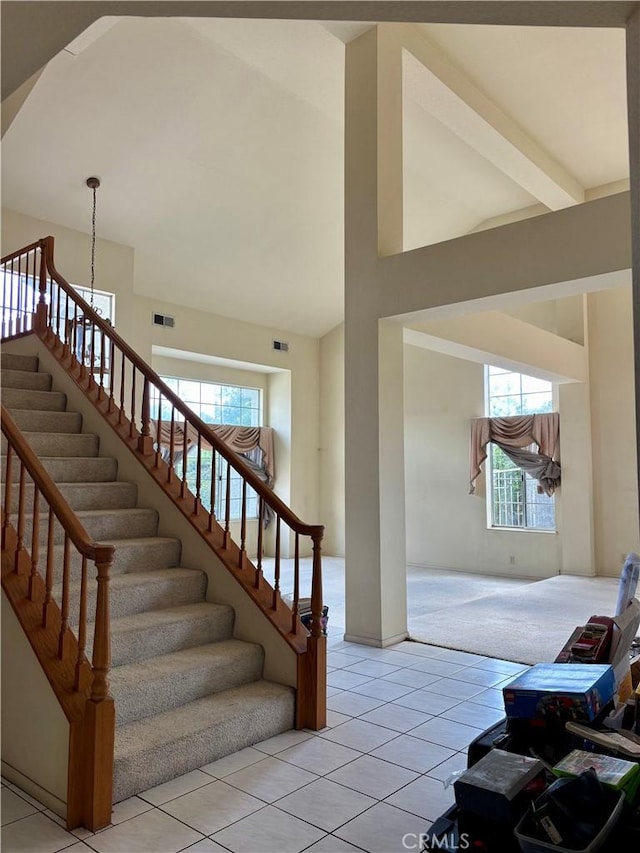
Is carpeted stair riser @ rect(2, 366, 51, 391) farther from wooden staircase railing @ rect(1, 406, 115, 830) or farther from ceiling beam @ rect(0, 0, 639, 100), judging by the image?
ceiling beam @ rect(0, 0, 639, 100)

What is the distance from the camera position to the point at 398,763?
2967mm

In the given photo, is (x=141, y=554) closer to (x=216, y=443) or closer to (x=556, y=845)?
(x=216, y=443)

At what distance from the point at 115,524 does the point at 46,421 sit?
4.16 feet

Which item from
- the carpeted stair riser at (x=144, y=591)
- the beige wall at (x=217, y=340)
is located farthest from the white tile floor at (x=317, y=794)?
the beige wall at (x=217, y=340)

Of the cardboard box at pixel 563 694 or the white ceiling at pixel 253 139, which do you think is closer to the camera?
the cardboard box at pixel 563 694

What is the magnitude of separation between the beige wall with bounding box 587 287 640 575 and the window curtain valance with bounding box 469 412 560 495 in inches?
20.4

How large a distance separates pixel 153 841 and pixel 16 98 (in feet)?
9.89

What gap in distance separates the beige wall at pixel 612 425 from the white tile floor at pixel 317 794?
5.05 m

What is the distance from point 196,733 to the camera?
2.92 m

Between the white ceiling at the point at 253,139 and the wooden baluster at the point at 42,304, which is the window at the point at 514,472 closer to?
the white ceiling at the point at 253,139

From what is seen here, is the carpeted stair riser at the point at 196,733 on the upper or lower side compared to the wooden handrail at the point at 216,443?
lower

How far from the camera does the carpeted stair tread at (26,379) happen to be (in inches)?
202

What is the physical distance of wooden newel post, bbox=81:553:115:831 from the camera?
2.44 meters

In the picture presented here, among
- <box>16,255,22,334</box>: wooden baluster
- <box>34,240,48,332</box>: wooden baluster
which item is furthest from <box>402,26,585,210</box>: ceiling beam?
<box>16,255,22,334</box>: wooden baluster
